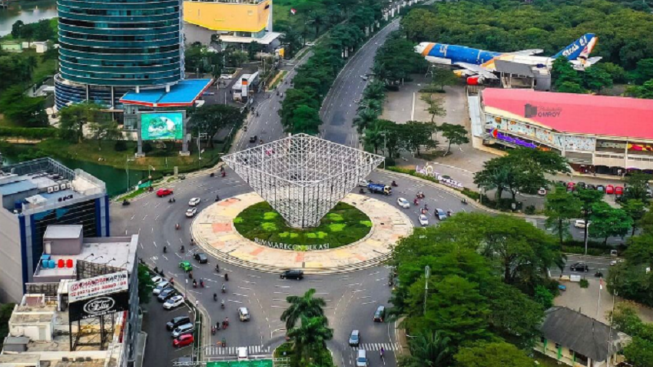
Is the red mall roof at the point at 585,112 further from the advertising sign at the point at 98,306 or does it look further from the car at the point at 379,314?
the advertising sign at the point at 98,306

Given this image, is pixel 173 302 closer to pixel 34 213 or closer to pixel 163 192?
pixel 34 213

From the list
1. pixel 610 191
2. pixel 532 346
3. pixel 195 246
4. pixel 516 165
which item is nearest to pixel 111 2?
pixel 195 246

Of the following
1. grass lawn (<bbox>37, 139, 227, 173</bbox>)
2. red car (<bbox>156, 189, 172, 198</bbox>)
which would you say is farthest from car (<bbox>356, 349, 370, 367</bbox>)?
grass lawn (<bbox>37, 139, 227, 173</bbox>)

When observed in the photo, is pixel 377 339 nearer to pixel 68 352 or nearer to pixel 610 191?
pixel 68 352

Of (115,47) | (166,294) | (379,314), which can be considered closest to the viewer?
(379,314)

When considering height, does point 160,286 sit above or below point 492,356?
below

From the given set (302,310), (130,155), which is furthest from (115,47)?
(302,310)

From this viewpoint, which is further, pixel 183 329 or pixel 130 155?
pixel 130 155
